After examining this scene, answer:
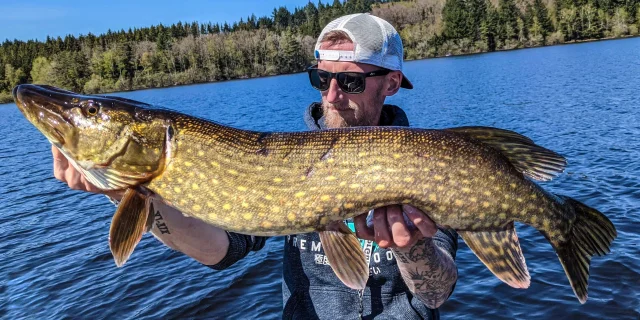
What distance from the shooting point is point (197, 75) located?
77812 millimetres

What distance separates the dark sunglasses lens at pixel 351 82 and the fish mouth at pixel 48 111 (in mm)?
1524

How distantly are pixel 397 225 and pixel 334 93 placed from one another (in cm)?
107

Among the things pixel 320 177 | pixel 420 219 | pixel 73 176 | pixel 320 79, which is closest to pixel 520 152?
pixel 420 219

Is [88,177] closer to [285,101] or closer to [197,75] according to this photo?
[285,101]

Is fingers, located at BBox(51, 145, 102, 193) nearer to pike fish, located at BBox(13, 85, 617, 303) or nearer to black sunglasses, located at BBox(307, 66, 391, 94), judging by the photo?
pike fish, located at BBox(13, 85, 617, 303)

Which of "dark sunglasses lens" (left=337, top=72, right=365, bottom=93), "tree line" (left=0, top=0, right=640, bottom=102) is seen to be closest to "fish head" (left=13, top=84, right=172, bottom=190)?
"dark sunglasses lens" (left=337, top=72, right=365, bottom=93)

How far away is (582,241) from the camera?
229 centimetres

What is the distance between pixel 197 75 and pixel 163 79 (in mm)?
6011

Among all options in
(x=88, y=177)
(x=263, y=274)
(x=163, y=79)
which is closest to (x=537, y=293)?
(x=263, y=274)

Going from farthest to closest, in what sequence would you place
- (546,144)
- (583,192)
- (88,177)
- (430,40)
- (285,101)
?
(430,40) < (285,101) < (546,144) < (583,192) < (88,177)

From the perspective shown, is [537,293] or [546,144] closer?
[537,293]

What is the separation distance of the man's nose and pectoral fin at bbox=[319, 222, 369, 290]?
95 centimetres

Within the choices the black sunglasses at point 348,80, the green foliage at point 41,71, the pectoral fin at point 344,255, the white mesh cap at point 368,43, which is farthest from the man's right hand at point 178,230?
the green foliage at point 41,71

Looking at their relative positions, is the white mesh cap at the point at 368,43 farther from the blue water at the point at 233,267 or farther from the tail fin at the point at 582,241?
the blue water at the point at 233,267
